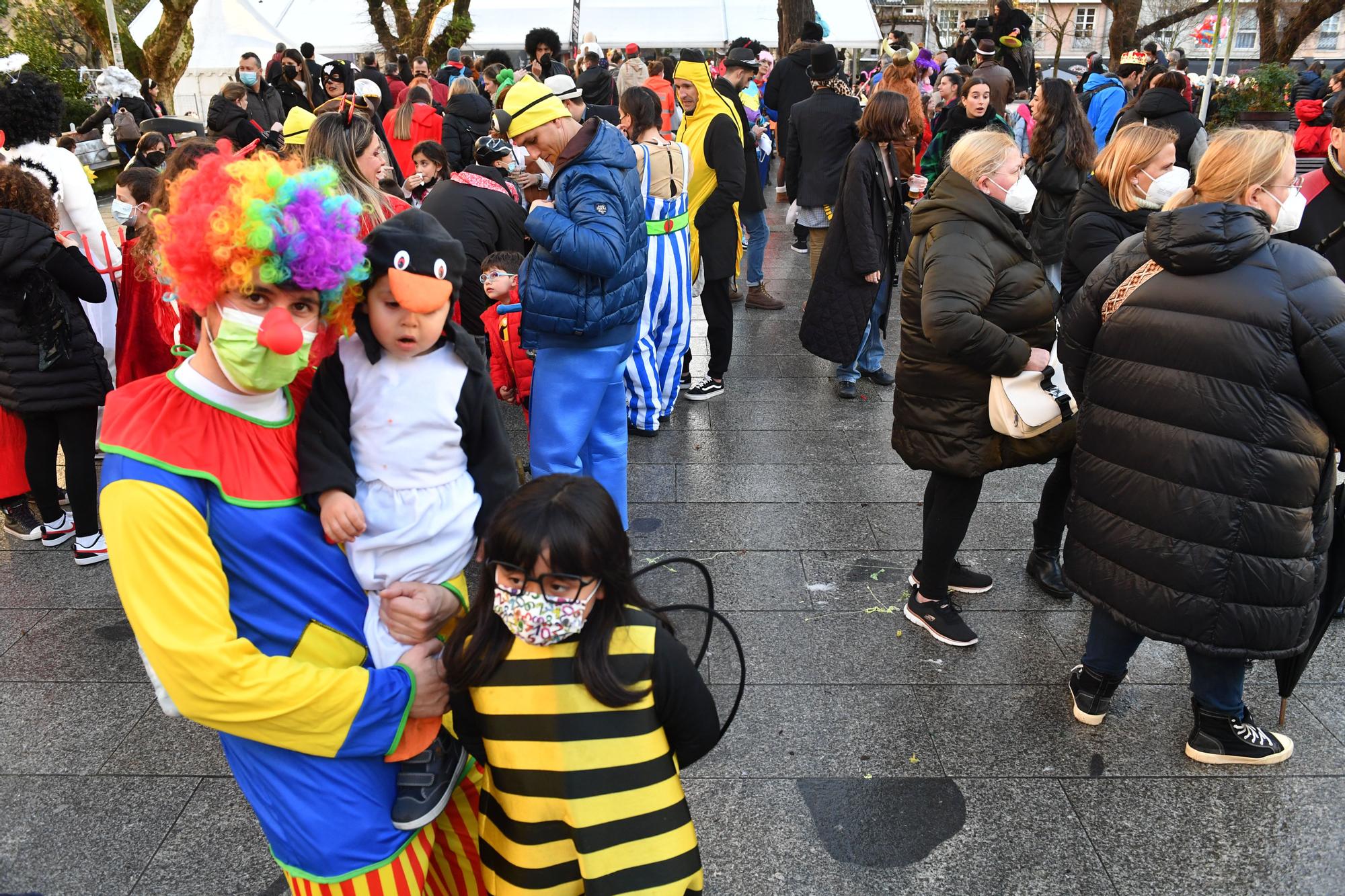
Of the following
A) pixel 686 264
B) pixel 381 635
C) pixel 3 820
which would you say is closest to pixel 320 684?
pixel 381 635

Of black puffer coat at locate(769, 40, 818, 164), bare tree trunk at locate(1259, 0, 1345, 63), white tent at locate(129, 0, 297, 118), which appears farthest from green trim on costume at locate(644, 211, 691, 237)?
bare tree trunk at locate(1259, 0, 1345, 63)

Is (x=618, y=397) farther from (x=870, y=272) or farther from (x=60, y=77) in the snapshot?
(x=60, y=77)

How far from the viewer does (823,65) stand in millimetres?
7801

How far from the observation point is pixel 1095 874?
2760mm

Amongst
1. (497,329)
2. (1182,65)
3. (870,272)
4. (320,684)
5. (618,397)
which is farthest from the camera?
(1182,65)

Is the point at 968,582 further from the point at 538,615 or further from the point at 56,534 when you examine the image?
the point at 56,534

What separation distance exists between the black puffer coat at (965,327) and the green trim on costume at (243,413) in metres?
2.26

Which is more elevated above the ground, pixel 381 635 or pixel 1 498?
Result: pixel 381 635

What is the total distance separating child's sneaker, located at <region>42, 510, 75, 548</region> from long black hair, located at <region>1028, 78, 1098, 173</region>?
5829mm

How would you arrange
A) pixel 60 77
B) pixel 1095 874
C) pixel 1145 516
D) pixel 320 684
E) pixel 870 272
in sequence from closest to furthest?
1. pixel 320 684
2. pixel 1095 874
3. pixel 1145 516
4. pixel 870 272
5. pixel 60 77

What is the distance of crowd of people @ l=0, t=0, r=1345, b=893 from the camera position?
1.71 metres

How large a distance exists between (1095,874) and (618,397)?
2.56 meters

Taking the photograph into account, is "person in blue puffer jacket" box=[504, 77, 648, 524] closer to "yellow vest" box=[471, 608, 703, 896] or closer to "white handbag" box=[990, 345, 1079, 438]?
"white handbag" box=[990, 345, 1079, 438]

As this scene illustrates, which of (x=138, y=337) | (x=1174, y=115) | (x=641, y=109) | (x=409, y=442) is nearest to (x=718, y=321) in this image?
(x=641, y=109)
